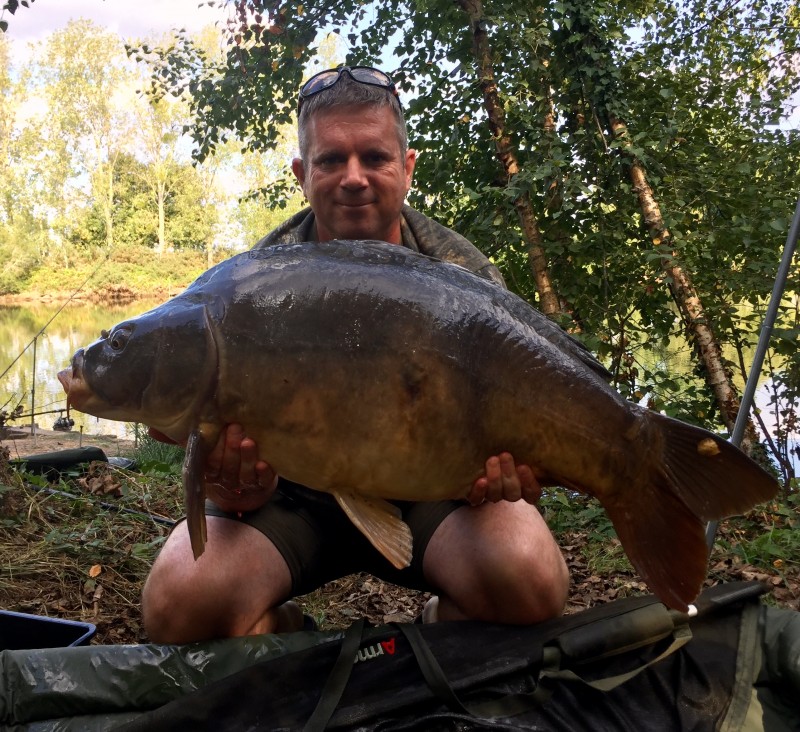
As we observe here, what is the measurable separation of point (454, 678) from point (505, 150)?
2.90 meters

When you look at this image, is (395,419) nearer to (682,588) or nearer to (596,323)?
(682,588)

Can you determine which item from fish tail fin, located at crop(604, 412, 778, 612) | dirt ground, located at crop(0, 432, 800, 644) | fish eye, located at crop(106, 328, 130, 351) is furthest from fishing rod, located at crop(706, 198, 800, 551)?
fish eye, located at crop(106, 328, 130, 351)

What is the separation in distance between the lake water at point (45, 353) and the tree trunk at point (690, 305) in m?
2.84

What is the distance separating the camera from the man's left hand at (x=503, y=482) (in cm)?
121

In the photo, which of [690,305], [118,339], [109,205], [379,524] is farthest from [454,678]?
[109,205]

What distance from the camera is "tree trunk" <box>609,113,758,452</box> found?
3078 millimetres

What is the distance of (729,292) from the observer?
10.7 feet

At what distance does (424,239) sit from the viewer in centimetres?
177

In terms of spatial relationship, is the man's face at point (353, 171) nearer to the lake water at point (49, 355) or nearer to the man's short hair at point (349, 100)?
the man's short hair at point (349, 100)

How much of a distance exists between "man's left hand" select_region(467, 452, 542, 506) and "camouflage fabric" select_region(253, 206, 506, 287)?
2.02ft

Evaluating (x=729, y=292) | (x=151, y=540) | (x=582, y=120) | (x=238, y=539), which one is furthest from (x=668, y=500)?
(x=582, y=120)

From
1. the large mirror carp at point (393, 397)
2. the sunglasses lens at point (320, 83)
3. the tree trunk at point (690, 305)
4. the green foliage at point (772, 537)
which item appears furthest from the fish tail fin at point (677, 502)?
the tree trunk at point (690, 305)

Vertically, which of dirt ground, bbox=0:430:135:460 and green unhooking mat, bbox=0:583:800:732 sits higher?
dirt ground, bbox=0:430:135:460

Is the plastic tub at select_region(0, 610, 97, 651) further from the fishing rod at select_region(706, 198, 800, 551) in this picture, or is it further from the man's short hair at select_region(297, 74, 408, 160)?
the fishing rod at select_region(706, 198, 800, 551)
